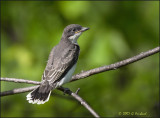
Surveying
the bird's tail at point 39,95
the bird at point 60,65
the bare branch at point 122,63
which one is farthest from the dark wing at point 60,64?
the bare branch at point 122,63

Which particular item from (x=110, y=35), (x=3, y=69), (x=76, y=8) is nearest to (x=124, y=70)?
(x=110, y=35)

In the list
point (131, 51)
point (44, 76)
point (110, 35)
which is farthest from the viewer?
point (131, 51)

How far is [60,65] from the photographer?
5793mm

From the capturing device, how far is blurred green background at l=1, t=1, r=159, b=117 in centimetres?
618

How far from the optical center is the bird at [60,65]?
5379 millimetres

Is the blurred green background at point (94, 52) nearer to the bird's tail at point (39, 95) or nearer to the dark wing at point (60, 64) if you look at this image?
the dark wing at point (60, 64)

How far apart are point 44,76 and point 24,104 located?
3.21ft

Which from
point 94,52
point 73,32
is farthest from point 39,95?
point 73,32

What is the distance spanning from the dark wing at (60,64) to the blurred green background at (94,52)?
34 cm

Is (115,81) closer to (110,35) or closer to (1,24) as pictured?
(110,35)

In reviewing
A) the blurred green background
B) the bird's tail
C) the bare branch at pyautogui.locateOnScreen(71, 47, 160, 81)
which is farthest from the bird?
the bare branch at pyautogui.locateOnScreen(71, 47, 160, 81)

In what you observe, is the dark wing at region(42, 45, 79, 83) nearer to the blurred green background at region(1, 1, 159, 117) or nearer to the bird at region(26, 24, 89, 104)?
the bird at region(26, 24, 89, 104)

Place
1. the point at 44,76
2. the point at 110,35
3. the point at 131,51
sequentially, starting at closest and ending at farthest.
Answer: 1. the point at 44,76
2. the point at 110,35
3. the point at 131,51

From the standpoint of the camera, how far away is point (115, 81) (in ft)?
21.2
